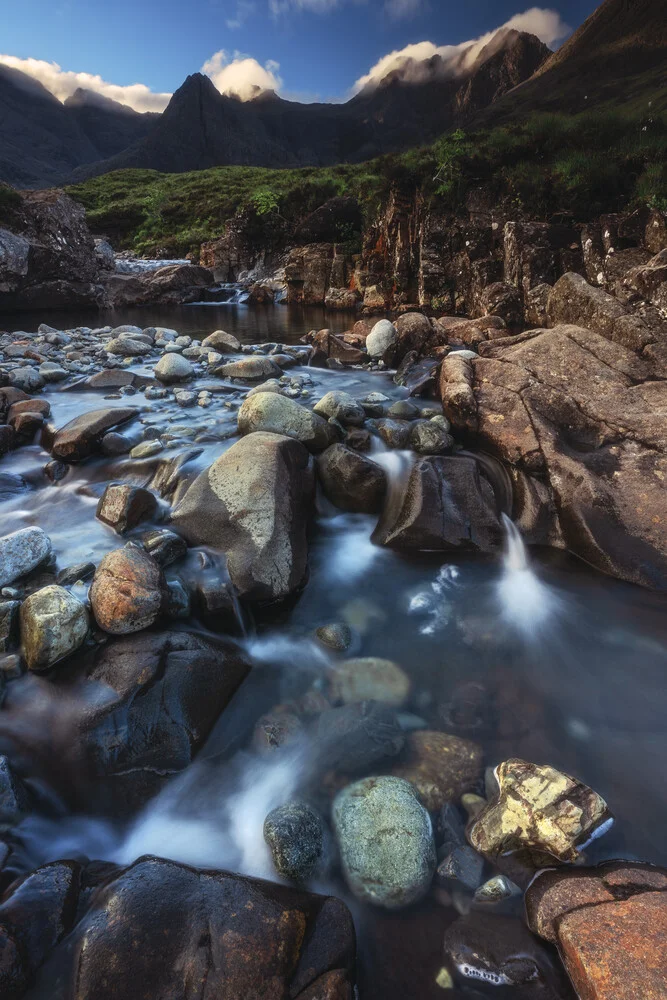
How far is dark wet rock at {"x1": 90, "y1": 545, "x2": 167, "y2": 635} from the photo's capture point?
9.43 ft

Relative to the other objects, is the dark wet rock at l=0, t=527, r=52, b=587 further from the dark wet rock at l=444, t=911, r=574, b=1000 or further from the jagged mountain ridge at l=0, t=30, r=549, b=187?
the jagged mountain ridge at l=0, t=30, r=549, b=187

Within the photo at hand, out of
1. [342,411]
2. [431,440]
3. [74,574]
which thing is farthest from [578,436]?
[74,574]

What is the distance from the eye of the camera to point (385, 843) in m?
2.10

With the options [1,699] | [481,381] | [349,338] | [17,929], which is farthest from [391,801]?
[349,338]

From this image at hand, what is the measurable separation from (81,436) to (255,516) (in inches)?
109

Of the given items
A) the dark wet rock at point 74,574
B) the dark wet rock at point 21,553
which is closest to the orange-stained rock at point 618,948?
the dark wet rock at point 74,574

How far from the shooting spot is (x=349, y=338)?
10.4 metres

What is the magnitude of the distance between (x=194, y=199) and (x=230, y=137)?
7380 centimetres

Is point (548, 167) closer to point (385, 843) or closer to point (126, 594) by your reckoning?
point (126, 594)

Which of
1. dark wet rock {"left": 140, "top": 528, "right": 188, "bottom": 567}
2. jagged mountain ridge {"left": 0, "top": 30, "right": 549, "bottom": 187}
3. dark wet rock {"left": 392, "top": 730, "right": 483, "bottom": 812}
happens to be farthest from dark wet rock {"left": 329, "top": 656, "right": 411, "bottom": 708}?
jagged mountain ridge {"left": 0, "top": 30, "right": 549, "bottom": 187}

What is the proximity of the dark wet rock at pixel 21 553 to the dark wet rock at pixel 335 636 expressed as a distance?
212cm

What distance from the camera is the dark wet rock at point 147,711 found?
242cm

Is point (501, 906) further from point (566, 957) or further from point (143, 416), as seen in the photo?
point (143, 416)

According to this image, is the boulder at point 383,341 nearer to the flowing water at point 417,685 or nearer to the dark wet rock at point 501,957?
the flowing water at point 417,685
